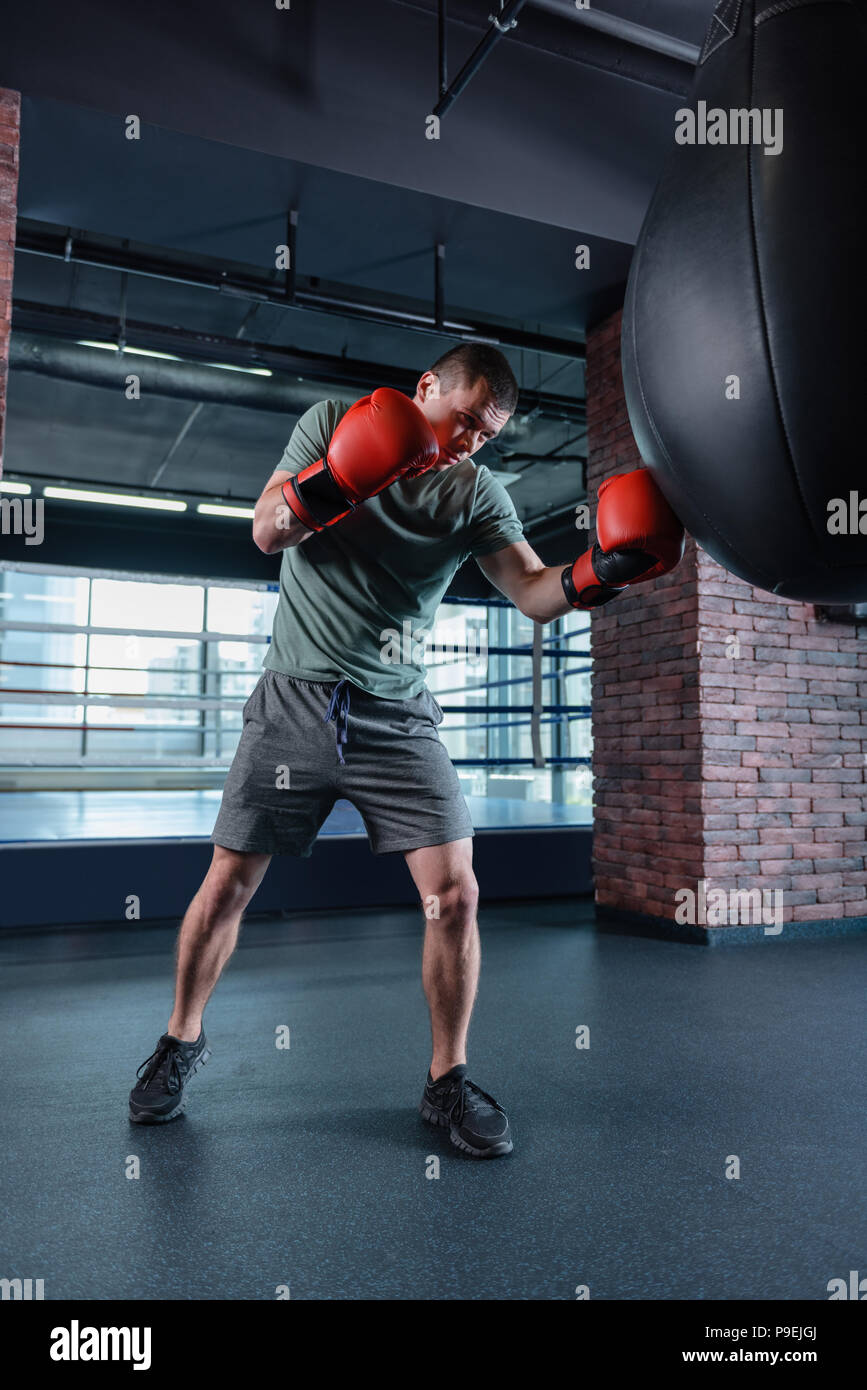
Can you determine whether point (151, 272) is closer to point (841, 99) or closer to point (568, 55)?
point (568, 55)

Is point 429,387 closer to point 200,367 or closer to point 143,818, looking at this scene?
point 143,818

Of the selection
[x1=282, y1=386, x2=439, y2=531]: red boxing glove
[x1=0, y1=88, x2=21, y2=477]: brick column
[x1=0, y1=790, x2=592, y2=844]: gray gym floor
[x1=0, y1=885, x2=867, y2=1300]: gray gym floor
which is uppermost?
[x1=0, y1=88, x2=21, y2=477]: brick column

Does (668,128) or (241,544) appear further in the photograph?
(241,544)

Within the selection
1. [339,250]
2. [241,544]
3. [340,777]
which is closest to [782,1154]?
[340,777]

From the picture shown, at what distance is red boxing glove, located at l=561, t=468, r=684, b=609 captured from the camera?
48.9 inches

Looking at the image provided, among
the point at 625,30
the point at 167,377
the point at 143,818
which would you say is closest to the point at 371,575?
the point at 625,30

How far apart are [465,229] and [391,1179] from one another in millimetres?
2988

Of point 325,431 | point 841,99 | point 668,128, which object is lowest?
point 325,431

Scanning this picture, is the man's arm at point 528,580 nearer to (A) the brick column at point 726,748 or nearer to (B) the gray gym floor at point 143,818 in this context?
(B) the gray gym floor at point 143,818

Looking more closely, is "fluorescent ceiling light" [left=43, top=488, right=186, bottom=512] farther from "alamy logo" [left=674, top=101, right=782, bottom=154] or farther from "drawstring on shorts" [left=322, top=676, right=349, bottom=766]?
"alamy logo" [left=674, top=101, right=782, bottom=154]

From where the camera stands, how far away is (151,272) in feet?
10.9

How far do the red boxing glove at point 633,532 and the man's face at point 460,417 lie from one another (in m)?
0.28

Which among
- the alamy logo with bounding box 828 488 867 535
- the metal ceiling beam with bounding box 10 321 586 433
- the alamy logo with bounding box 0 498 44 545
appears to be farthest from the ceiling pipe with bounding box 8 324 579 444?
the alamy logo with bounding box 828 488 867 535
